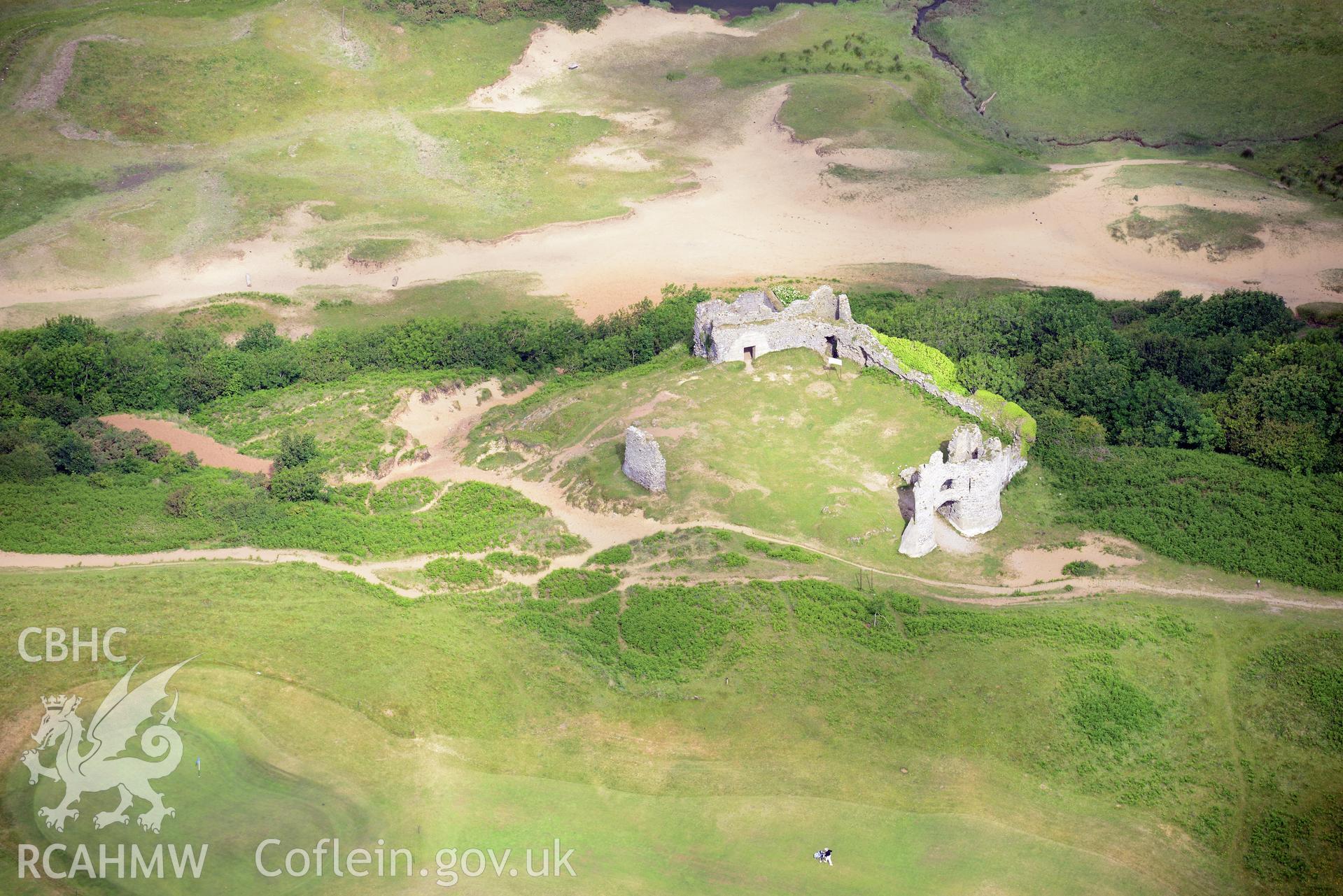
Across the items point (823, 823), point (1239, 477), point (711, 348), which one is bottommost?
point (823, 823)

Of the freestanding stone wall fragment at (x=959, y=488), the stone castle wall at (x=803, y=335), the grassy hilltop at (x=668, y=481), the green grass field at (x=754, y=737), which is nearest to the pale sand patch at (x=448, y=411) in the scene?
the grassy hilltop at (x=668, y=481)

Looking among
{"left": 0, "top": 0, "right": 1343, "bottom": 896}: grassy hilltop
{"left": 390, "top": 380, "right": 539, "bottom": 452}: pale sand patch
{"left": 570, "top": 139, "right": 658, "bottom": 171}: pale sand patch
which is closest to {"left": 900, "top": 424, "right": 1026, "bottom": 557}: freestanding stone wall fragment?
{"left": 0, "top": 0, "right": 1343, "bottom": 896}: grassy hilltop

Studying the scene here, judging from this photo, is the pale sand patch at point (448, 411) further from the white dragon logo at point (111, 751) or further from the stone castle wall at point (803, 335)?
the white dragon logo at point (111, 751)

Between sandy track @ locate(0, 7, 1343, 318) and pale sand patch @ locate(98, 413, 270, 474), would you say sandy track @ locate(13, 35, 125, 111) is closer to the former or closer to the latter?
sandy track @ locate(0, 7, 1343, 318)

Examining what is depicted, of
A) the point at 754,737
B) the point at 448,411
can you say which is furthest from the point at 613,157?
the point at 754,737

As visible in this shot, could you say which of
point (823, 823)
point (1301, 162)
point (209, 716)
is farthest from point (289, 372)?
point (1301, 162)

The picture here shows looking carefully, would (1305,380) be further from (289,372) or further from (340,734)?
(289,372)
